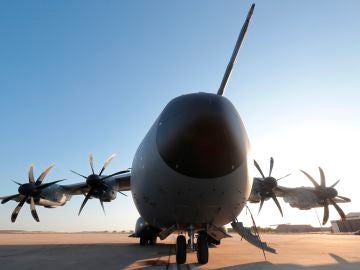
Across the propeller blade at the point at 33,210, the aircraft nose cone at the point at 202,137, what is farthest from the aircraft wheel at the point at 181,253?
the propeller blade at the point at 33,210

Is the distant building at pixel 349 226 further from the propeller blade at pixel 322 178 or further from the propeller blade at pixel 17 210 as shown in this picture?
the propeller blade at pixel 17 210

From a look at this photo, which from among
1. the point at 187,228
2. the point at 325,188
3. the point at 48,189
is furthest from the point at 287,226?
the point at 187,228

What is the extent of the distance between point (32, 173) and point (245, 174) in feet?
49.6

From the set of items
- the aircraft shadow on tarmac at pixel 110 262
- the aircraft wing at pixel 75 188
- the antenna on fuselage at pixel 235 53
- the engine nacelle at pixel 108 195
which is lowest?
the aircraft shadow on tarmac at pixel 110 262

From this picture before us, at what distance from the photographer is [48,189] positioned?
1842cm


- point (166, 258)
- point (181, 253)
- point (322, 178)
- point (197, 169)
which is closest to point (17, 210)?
point (166, 258)

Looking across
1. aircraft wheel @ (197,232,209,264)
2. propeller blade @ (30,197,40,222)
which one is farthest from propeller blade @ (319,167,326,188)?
propeller blade @ (30,197,40,222)

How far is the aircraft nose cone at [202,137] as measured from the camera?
21.0ft

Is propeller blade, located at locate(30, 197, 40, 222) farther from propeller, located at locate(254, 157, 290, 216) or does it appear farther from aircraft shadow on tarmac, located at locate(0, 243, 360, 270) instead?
propeller, located at locate(254, 157, 290, 216)

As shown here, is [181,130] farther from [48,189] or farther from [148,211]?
[48,189]

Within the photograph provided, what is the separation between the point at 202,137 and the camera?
251 inches

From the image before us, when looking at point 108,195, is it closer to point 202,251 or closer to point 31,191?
point 31,191

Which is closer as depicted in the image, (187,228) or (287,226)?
(187,228)

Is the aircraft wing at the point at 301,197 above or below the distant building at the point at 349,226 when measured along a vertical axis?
below
